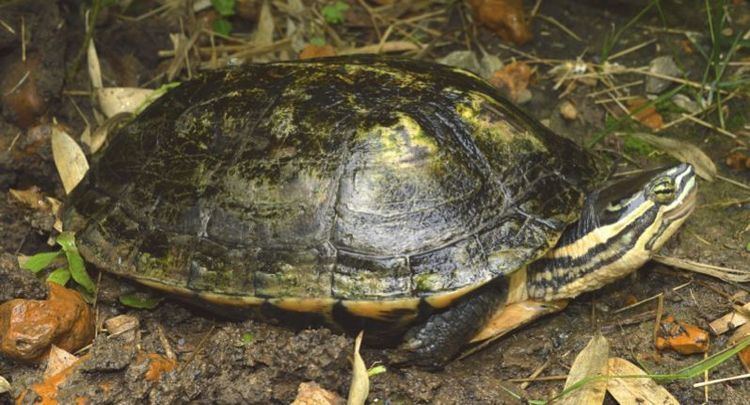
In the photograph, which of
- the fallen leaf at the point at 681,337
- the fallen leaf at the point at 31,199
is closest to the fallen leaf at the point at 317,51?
the fallen leaf at the point at 31,199

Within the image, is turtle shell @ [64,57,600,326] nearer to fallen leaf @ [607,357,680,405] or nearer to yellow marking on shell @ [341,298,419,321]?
yellow marking on shell @ [341,298,419,321]

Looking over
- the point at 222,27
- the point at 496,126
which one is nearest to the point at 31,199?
the point at 222,27

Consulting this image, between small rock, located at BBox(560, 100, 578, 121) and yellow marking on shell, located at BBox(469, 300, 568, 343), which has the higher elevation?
small rock, located at BBox(560, 100, 578, 121)

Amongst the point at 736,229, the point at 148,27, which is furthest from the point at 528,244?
the point at 148,27

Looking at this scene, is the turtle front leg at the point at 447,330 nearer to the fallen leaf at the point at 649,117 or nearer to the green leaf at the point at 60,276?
the green leaf at the point at 60,276

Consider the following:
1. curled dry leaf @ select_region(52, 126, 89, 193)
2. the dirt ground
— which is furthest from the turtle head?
curled dry leaf @ select_region(52, 126, 89, 193)

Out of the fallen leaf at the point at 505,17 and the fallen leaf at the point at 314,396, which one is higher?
the fallen leaf at the point at 505,17
